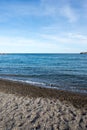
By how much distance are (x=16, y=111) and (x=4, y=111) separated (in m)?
0.65

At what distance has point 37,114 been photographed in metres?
8.68

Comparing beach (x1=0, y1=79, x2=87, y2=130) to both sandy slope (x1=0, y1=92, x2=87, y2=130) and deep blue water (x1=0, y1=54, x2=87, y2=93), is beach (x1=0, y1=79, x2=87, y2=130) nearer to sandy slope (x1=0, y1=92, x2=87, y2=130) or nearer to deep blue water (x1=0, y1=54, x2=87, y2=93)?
sandy slope (x1=0, y1=92, x2=87, y2=130)

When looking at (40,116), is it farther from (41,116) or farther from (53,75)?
(53,75)

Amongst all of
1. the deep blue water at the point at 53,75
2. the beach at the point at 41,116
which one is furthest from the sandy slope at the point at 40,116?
the deep blue water at the point at 53,75

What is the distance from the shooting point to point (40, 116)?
8383 millimetres

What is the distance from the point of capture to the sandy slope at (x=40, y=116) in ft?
23.7

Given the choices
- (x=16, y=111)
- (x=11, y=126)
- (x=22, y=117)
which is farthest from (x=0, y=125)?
(x=16, y=111)

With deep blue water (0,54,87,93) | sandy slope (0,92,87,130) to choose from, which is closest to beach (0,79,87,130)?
sandy slope (0,92,87,130)

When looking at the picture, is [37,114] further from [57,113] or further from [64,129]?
[64,129]

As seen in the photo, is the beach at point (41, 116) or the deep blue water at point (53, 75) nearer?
the beach at point (41, 116)

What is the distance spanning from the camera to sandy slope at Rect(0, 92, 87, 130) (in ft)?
23.7

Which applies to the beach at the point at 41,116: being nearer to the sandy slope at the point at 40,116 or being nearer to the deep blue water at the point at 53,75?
the sandy slope at the point at 40,116

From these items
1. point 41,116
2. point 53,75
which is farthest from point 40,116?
point 53,75

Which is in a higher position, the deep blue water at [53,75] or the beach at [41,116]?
the beach at [41,116]
